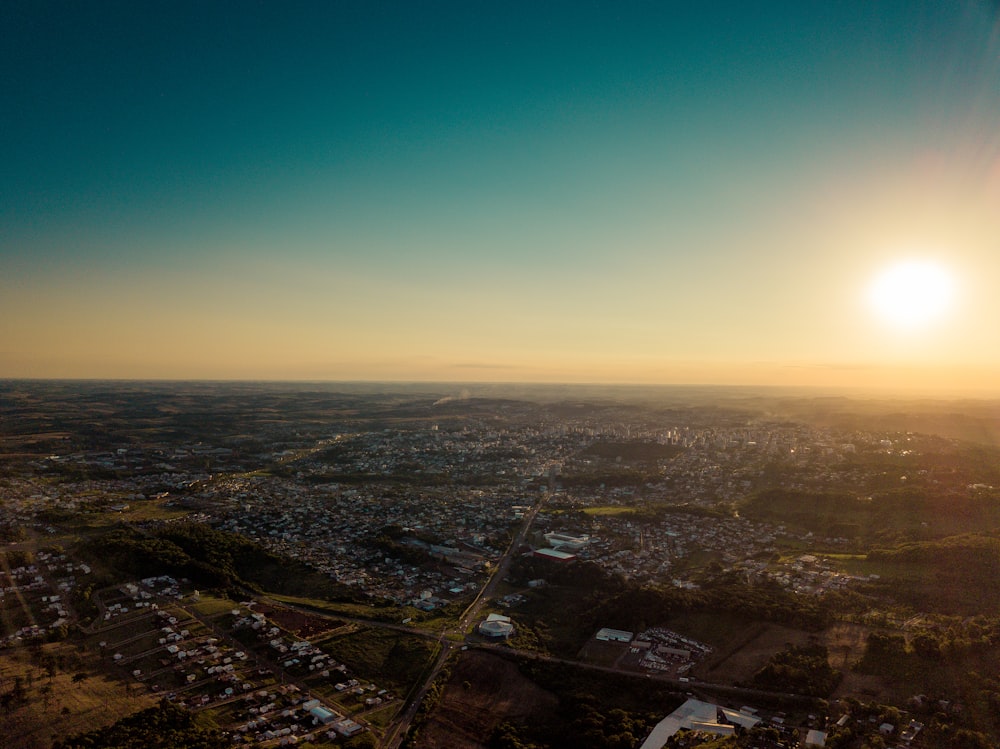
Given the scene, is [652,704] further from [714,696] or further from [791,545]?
[791,545]

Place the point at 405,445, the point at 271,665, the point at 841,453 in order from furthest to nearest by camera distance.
Result: the point at 405,445, the point at 841,453, the point at 271,665

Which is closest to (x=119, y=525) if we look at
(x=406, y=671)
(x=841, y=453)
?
(x=406, y=671)

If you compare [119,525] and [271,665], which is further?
[119,525]

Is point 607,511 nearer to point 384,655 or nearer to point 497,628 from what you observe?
point 497,628

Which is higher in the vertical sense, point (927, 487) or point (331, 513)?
point (927, 487)

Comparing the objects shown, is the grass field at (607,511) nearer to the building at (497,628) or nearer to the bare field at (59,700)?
the building at (497,628)

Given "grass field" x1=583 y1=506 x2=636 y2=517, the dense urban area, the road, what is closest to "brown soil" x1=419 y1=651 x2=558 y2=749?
the dense urban area

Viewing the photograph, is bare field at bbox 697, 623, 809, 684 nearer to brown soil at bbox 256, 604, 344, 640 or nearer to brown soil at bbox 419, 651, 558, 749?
brown soil at bbox 419, 651, 558, 749

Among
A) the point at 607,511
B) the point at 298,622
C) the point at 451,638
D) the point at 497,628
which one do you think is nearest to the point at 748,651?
the point at 497,628
